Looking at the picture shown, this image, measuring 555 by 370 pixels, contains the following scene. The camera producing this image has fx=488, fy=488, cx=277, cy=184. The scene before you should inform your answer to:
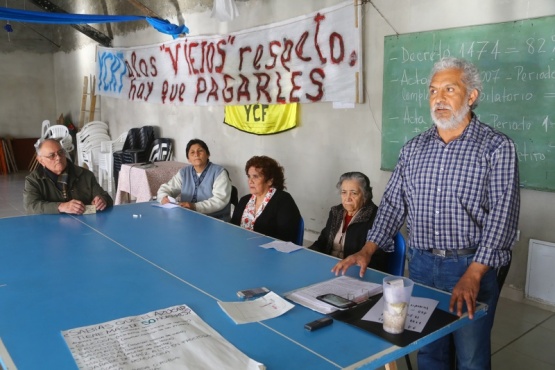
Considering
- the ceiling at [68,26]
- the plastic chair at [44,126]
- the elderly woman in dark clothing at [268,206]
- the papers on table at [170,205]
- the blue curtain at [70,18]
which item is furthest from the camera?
the plastic chair at [44,126]

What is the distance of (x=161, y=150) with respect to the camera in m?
6.79

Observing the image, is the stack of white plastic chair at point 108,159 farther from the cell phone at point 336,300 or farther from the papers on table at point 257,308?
the cell phone at point 336,300

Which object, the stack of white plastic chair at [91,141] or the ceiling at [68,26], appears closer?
the ceiling at [68,26]

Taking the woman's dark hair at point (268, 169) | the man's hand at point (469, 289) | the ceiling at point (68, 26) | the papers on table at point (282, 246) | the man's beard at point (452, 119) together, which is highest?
the ceiling at point (68, 26)

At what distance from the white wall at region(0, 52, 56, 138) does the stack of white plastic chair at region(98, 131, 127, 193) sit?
3520 millimetres

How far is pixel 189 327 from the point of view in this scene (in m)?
1.41

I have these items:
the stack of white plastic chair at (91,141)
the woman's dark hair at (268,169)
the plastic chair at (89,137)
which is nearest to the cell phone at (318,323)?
the woman's dark hair at (268,169)

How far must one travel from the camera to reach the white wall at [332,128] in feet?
10.5

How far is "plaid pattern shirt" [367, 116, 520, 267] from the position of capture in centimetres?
155

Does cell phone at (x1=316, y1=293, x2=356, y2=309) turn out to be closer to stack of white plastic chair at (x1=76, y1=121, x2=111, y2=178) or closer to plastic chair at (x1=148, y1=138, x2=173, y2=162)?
plastic chair at (x1=148, y1=138, x2=173, y2=162)

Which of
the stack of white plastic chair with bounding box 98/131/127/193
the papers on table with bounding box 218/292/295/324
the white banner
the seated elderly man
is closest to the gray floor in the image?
the papers on table with bounding box 218/292/295/324

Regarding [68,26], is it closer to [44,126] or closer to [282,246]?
[44,126]

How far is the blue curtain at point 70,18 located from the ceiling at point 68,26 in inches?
26.8

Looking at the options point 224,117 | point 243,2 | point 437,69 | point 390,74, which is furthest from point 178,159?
point 437,69
